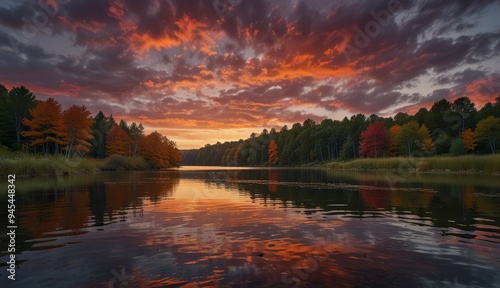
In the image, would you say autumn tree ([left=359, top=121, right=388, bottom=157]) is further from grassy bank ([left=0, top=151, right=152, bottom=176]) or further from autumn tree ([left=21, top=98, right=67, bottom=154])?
autumn tree ([left=21, top=98, right=67, bottom=154])

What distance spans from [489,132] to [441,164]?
52.9 meters

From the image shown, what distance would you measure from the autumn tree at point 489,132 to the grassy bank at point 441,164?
44.3 m

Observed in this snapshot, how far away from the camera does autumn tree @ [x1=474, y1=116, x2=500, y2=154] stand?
9231cm

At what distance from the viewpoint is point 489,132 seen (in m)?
94.4

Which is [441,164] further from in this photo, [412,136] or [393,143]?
[393,143]

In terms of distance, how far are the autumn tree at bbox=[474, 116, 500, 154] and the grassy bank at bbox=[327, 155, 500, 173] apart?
44.3m

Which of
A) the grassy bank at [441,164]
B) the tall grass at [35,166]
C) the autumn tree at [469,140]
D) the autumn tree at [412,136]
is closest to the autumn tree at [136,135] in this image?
the tall grass at [35,166]

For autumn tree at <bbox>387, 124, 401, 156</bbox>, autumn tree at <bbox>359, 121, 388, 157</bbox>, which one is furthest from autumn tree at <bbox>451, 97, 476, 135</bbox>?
autumn tree at <bbox>359, 121, 388, 157</bbox>

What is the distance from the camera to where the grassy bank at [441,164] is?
1902 inches

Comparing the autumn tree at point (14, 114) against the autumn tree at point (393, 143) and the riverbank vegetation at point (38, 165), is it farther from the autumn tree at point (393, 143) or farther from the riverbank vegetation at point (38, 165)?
the autumn tree at point (393, 143)

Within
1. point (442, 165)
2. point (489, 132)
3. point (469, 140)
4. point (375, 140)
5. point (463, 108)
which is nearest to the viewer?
point (442, 165)

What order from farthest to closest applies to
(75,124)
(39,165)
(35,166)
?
(75,124)
(39,165)
(35,166)

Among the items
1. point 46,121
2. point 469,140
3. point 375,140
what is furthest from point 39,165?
point 469,140

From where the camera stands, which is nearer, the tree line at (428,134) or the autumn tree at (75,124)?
the autumn tree at (75,124)
